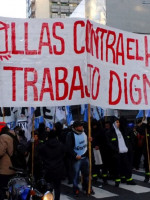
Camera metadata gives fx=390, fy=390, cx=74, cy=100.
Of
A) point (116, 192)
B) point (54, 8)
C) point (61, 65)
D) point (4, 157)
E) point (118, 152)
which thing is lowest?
point (116, 192)

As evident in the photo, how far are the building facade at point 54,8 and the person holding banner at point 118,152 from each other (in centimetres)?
10088

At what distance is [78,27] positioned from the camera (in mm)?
8492

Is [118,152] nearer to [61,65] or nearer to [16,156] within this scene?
[61,65]

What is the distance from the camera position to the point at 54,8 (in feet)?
357

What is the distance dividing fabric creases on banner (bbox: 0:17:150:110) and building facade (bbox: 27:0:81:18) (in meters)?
101

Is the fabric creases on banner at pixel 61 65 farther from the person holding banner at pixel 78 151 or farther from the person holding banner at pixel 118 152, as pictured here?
the person holding banner at pixel 118 152

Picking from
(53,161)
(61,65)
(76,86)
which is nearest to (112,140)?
(76,86)

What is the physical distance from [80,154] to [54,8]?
342 ft

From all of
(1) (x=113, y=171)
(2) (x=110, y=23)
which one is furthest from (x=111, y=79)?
(2) (x=110, y=23)

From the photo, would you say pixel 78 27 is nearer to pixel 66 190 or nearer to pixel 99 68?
pixel 99 68

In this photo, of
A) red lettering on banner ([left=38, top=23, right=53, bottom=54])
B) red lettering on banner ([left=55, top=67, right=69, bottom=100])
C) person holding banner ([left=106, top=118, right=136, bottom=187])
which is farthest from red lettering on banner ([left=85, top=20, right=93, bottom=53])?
person holding banner ([left=106, top=118, right=136, bottom=187])

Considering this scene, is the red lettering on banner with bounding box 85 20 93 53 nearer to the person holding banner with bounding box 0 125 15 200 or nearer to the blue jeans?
the blue jeans

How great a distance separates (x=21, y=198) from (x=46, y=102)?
3.43 m

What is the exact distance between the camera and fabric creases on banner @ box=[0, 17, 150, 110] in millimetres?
8086
